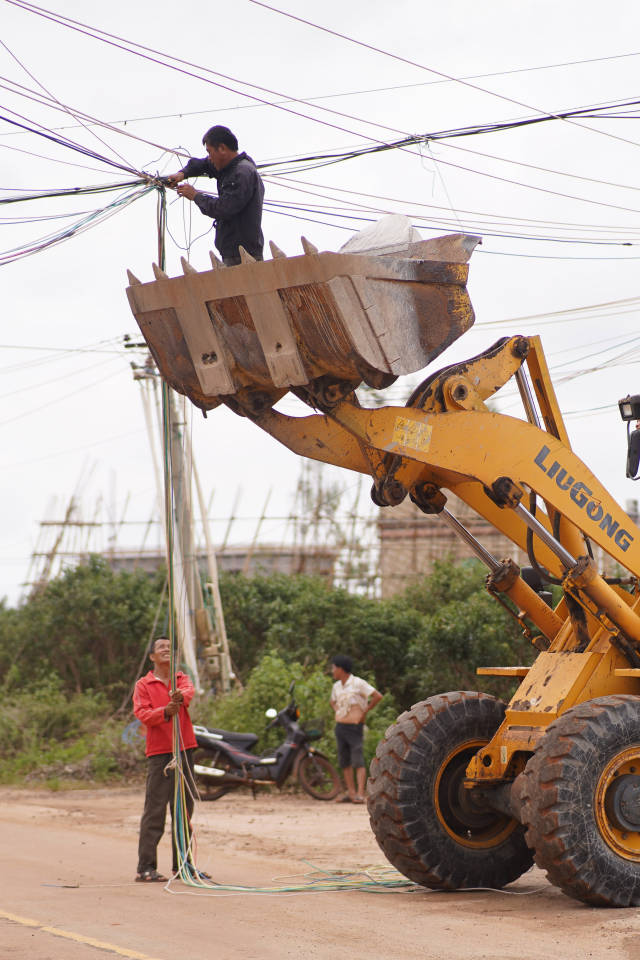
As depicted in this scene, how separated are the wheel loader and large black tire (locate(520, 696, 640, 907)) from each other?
0.5 inches

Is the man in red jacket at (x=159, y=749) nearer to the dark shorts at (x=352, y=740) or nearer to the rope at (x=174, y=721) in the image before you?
the rope at (x=174, y=721)

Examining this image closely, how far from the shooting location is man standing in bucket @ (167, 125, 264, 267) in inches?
329

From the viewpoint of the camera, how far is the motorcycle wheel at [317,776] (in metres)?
17.1

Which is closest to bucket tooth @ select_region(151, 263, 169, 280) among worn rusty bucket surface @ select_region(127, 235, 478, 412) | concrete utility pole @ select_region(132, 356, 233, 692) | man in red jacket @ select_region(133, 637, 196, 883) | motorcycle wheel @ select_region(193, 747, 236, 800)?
worn rusty bucket surface @ select_region(127, 235, 478, 412)

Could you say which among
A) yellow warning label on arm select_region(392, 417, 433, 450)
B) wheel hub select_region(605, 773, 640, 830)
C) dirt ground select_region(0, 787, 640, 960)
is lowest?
dirt ground select_region(0, 787, 640, 960)

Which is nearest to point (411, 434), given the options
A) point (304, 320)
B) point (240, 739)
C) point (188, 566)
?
point (304, 320)

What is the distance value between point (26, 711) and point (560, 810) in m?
16.5

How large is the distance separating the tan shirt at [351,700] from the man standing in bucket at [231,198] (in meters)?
8.85

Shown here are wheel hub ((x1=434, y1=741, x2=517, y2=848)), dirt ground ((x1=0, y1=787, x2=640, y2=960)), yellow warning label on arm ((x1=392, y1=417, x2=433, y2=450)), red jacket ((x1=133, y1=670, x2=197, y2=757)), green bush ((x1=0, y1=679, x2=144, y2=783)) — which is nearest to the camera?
dirt ground ((x1=0, y1=787, x2=640, y2=960))

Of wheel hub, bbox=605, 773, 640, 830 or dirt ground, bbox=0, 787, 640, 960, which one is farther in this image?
wheel hub, bbox=605, 773, 640, 830

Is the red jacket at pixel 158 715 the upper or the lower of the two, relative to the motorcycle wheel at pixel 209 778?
upper

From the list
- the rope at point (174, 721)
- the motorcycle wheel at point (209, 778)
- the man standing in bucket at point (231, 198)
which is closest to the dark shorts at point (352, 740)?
the motorcycle wheel at point (209, 778)

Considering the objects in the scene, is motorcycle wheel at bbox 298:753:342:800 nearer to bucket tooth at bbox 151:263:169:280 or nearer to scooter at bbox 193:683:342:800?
scooter at bbox 193:683:342:800

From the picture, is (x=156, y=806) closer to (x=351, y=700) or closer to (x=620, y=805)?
(x=620, y=805)
